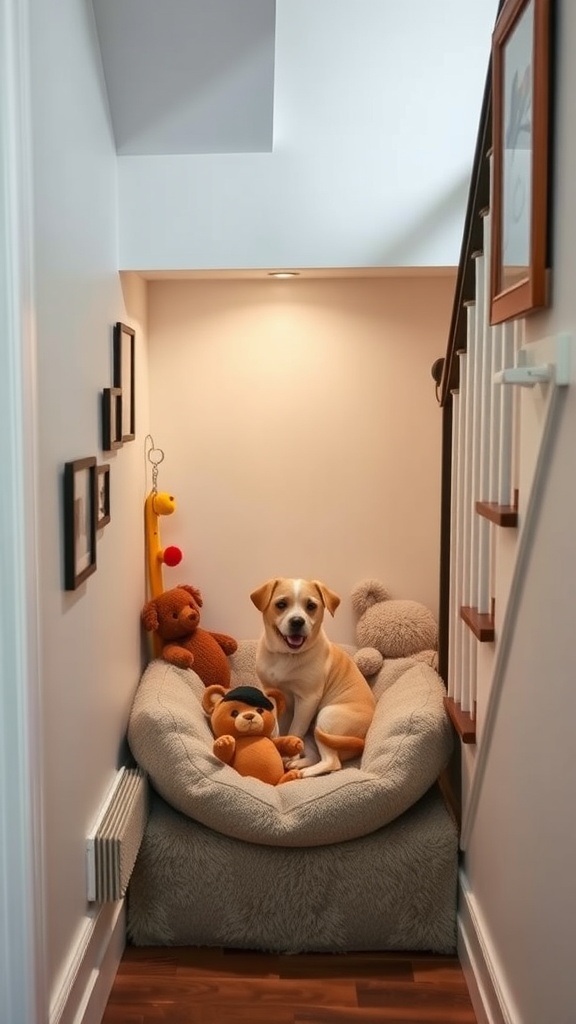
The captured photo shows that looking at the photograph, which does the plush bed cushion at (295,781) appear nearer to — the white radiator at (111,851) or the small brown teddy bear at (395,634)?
the white radiator at (111,851)

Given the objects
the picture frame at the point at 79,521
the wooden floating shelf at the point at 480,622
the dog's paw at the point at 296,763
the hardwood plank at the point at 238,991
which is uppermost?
the picture frame at the point at 79,521

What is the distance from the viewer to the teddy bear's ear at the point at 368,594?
3080 millimetres

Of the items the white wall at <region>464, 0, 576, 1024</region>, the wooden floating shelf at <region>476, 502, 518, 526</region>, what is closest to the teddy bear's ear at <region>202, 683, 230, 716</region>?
the white wall at <region>464, 0, 576, 1024</region>

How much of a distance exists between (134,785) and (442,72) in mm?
2057

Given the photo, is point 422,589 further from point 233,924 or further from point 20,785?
point 20,785

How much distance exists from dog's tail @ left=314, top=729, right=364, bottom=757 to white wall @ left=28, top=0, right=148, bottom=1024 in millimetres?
558

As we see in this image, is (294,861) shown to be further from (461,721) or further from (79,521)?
(79,521)

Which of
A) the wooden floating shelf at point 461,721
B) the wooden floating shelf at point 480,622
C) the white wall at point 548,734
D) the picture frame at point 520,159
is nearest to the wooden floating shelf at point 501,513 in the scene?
the white wall at point 548,734

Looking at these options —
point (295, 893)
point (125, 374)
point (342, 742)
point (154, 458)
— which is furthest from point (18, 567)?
point (154, 458)

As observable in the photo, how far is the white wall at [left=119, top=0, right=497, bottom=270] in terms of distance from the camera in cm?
245

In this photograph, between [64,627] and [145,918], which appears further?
[145,918]

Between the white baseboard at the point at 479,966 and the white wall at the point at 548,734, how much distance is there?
0.01 metres

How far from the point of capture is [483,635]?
1.93 metres

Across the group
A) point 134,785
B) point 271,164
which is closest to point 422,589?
point 134,785
